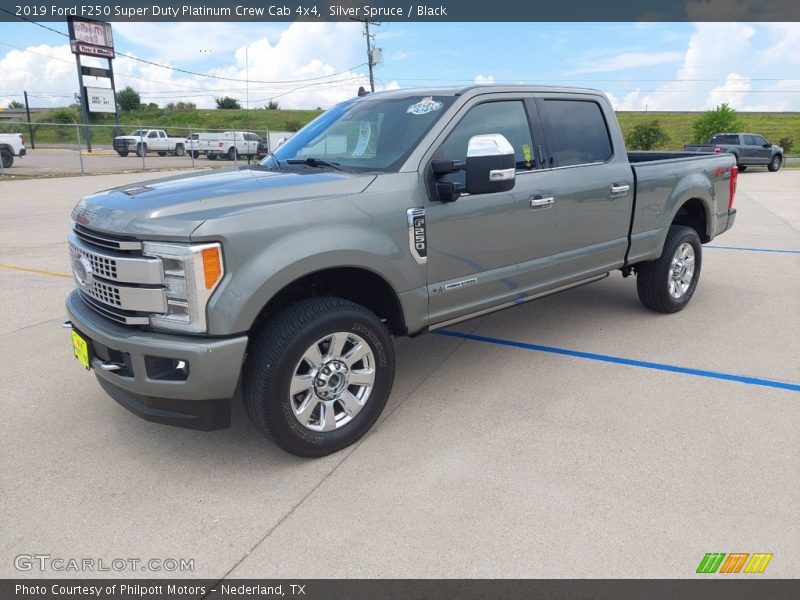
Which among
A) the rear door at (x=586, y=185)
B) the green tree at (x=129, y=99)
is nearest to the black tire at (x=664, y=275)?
the rear door at (x=586, y=185)

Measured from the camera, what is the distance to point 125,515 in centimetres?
280

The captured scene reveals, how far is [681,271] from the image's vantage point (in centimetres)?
572

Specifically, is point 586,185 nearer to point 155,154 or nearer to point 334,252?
point 334,252

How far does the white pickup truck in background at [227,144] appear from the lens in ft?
112

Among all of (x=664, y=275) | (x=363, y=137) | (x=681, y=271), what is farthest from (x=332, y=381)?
(x=681, y=271)

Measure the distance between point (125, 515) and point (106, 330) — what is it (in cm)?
88

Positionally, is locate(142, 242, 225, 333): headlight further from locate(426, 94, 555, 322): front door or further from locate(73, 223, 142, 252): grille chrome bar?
locate(426, 94, 555, 322): front door

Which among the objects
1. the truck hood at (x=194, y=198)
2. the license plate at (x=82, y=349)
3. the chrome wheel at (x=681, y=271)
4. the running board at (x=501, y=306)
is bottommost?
the chrome wheel at (x=681, y=271)

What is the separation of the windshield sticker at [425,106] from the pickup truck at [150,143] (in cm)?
3642

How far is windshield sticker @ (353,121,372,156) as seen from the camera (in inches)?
153

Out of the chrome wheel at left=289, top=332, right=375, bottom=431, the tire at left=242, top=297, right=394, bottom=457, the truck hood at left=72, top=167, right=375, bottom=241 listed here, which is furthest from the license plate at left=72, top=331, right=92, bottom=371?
the chrome wheel at left=289, top=332, right=375, bottom=431

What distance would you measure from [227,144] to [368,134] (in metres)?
32.5

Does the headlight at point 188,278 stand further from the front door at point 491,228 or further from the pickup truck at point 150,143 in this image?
the pickup truck at point 150,143
